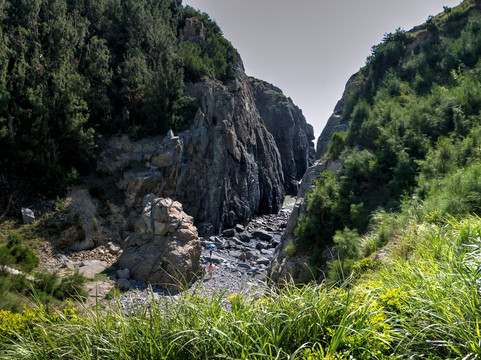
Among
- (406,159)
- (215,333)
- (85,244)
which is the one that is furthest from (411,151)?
(85,244)

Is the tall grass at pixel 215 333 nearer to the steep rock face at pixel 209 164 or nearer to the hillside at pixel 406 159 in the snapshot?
the hillside at pixel 406 159

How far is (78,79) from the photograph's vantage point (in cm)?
2067

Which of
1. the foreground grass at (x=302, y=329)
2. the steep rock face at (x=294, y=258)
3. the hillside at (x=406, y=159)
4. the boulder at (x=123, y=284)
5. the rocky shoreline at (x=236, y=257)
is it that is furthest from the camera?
the rocky shoreline at (x=236, y=257)

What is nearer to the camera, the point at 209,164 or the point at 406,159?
the point at 406,159

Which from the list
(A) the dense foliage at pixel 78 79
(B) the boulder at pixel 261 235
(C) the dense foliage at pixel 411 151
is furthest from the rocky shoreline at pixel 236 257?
(A) the dense foliage at pixel 78 79

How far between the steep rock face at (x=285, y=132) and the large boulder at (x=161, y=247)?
5363cm

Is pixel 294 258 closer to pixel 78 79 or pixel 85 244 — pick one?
pixel 85 244

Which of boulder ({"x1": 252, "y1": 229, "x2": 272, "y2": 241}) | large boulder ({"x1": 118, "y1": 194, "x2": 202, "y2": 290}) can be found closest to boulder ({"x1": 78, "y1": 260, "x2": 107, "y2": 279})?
large boulder ({"x1": 118, "y1": 194, "x2": 202, "y2": 290})

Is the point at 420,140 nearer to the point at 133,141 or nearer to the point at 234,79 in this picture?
the point at 133,141

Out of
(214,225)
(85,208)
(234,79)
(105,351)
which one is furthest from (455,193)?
(234,79)

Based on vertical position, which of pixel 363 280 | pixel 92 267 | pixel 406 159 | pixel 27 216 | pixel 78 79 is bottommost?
pixel 92 267

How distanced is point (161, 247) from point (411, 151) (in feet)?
43.8

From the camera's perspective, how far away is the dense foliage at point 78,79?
707 inches

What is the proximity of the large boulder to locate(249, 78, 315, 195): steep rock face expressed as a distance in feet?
176
